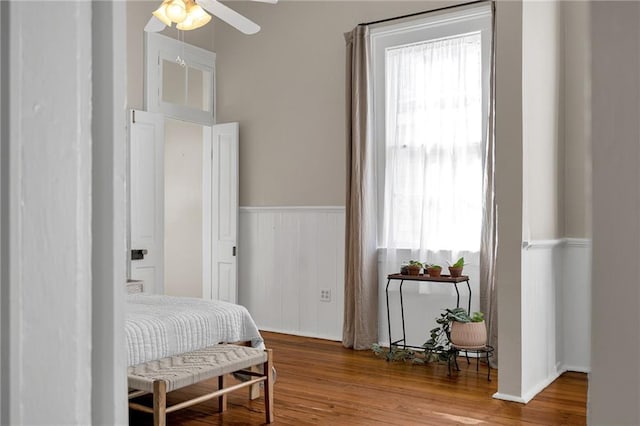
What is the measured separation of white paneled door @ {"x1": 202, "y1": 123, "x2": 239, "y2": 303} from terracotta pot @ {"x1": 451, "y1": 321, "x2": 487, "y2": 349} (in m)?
2.48

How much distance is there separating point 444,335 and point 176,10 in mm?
3160

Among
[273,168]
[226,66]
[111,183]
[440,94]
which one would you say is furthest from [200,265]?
[111,183]

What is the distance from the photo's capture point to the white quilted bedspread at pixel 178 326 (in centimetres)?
300

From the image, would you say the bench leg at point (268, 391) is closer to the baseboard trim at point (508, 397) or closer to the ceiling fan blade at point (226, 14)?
the baseboard trim at point (508, 397)

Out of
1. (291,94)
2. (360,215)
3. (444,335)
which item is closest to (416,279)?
(444,335)

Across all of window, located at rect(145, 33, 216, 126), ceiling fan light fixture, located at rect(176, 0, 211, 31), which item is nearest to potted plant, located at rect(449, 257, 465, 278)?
ceiling fan light fixture, located at rect(176, 0, 211, 31)

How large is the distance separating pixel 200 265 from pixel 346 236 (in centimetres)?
230

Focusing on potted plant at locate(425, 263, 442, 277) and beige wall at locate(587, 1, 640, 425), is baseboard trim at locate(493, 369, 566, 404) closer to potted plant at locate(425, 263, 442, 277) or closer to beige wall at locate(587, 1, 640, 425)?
potted plant at locate(425, 263, 442, 277)

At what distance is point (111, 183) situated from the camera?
1.55 ft

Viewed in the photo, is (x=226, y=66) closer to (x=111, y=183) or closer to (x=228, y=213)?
(x=228, y=213)

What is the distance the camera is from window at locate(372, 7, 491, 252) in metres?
4.74

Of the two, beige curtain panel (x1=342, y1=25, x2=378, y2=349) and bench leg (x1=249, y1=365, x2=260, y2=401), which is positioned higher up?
beige curtain panel (x1=342, y1=25, x2=378, y2=349)

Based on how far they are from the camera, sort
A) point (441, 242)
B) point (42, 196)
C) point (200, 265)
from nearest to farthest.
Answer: point (42, 196), point (441, 242), point (200, 265)

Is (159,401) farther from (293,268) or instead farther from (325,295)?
(293,268)
